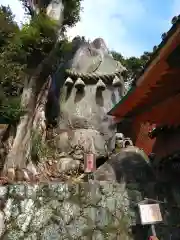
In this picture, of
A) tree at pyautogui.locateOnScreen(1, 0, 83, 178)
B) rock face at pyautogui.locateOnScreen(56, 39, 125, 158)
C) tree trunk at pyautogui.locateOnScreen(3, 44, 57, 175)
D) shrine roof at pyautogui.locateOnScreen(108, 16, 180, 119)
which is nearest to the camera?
shrine roof at pyautogui.locateOnScreen(108, 16, 180, 119)

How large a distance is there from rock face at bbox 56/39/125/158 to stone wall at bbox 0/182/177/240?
357 centimetres

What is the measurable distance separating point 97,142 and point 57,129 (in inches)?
62.4

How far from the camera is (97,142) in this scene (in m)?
10.8

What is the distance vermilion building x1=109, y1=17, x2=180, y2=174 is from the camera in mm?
4273

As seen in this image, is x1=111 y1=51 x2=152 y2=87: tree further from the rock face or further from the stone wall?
the stone wall

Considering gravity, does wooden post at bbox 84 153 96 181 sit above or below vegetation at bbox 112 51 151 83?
below

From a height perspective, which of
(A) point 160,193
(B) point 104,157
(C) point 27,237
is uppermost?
(B) point 104,157

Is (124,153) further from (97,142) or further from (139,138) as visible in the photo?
(139,138)

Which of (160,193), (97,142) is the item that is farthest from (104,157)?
(160,193)

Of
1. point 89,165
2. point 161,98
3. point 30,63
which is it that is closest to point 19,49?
point 30,63

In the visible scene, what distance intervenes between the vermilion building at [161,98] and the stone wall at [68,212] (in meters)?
1.54

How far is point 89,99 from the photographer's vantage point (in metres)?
12.0

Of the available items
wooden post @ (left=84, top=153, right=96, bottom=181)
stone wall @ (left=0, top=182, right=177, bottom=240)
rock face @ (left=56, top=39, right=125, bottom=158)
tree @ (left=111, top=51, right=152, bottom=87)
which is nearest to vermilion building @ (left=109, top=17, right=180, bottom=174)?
wooden post @ (left=84, top=153, right=96, bottom=181)

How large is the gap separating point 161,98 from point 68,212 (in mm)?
3027
